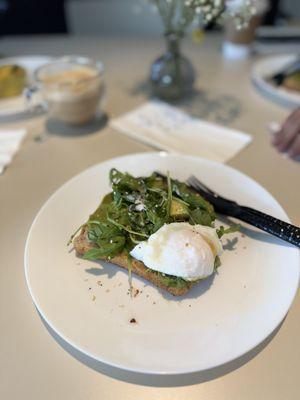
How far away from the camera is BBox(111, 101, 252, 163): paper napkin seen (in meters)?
1.14

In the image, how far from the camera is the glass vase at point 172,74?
1323 mm

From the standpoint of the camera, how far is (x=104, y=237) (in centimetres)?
73

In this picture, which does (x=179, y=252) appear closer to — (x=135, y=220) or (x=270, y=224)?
(x=135, y=220)

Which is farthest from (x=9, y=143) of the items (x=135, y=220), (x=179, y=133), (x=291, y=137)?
(x=291, y=137)

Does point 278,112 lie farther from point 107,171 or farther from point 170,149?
point 107,171

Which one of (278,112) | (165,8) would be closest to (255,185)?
(278,112)

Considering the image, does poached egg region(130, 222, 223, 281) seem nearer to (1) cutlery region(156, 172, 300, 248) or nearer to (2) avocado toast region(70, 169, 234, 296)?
(2) avocado toast region(70, 169, 234, 296)

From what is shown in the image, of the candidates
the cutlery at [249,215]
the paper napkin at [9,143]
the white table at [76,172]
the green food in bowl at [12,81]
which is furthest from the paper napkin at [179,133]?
the green food in bowl at [12,81]

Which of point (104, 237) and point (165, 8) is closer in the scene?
point (104, 237)

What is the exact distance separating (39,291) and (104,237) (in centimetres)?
17

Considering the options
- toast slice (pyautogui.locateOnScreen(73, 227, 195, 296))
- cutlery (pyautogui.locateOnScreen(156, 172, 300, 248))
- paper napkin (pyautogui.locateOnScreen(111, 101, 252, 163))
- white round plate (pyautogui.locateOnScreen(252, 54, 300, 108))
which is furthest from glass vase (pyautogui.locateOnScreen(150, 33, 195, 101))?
toast slice (pyautogui.locateOnScreen(73, 227, 195, 296))

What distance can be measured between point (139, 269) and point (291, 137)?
71cm

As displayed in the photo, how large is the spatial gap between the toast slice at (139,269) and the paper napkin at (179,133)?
50 cm

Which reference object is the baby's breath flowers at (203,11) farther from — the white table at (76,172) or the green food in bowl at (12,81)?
the green food in bowl at (12,81)
